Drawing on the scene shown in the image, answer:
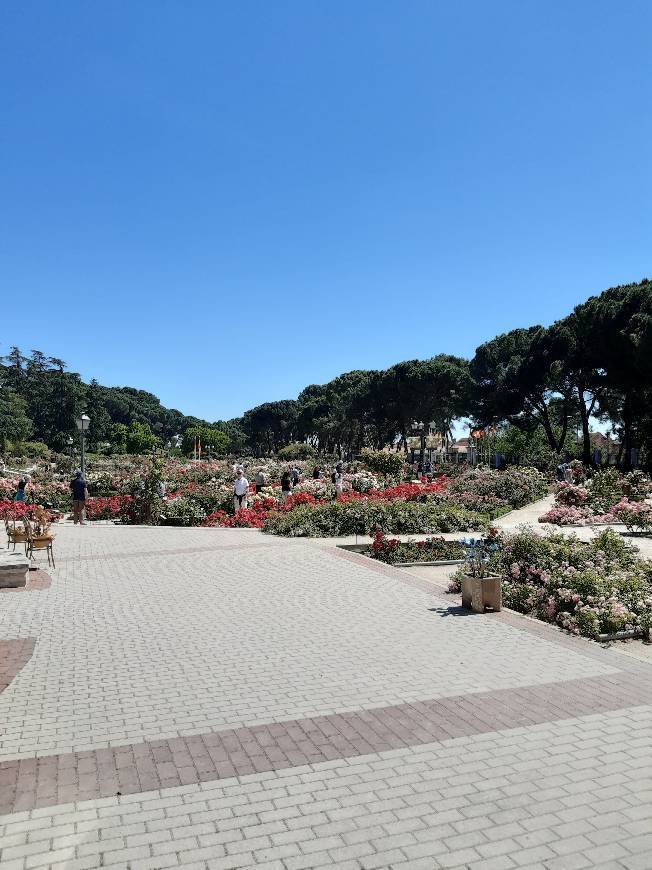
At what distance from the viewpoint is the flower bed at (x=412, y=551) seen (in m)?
12.5

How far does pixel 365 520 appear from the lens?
16.7 meters

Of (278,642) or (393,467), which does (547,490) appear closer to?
(393,467)

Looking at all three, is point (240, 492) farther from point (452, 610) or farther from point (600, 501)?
point (452, 610)

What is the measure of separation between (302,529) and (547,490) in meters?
14.2

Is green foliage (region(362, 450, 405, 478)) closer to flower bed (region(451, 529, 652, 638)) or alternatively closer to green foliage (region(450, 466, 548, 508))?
green foliage (region(450, 466, 548, 508))

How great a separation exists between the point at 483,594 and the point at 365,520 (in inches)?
332

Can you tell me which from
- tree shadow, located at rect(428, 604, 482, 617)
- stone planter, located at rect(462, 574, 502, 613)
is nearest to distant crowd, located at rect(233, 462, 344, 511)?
tree shadow, located at rect(428, 604, 482, 617)

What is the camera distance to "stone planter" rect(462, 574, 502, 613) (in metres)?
8.30

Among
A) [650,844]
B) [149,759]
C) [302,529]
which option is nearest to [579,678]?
[650,844]

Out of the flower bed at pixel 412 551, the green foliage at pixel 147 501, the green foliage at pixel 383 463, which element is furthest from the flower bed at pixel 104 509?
the green foliage at pixel 383 463

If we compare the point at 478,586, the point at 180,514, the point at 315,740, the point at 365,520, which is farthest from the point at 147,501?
the point at 315,740

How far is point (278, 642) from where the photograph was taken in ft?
22.6

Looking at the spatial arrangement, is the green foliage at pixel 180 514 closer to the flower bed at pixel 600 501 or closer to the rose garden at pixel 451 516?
the rose garden at pixel 451 516

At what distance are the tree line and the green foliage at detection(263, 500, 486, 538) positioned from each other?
21014 millimetres
